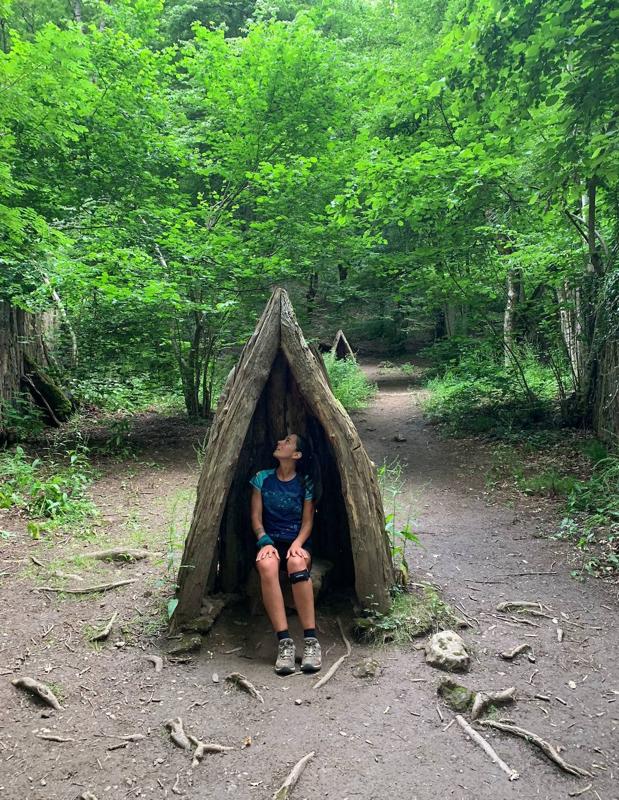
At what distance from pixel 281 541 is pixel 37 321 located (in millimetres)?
7849

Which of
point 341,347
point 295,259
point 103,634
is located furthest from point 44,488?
point 341,347

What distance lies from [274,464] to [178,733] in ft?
7.29

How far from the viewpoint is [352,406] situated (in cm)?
1335

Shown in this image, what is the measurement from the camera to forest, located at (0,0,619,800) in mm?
4602

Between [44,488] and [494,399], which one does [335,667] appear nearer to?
[44,488]

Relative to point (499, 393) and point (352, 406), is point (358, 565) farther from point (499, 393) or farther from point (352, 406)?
point (352, 406)

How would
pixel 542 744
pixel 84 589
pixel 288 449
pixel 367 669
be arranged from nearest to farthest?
pixel 542 744, pixel 367 669, pixel 288 449, pixel 84 589

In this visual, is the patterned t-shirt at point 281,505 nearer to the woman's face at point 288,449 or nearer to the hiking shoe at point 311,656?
the woman's face at point 288,449

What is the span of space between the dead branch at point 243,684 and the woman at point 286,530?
0.33 meters

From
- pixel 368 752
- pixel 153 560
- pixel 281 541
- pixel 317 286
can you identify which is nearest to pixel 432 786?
pixel 368 752

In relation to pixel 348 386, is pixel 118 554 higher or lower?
lower

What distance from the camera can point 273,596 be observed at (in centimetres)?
358

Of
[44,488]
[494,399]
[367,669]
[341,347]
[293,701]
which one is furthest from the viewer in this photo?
[341,347]

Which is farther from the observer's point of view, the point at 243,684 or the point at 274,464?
the point at 274,464
